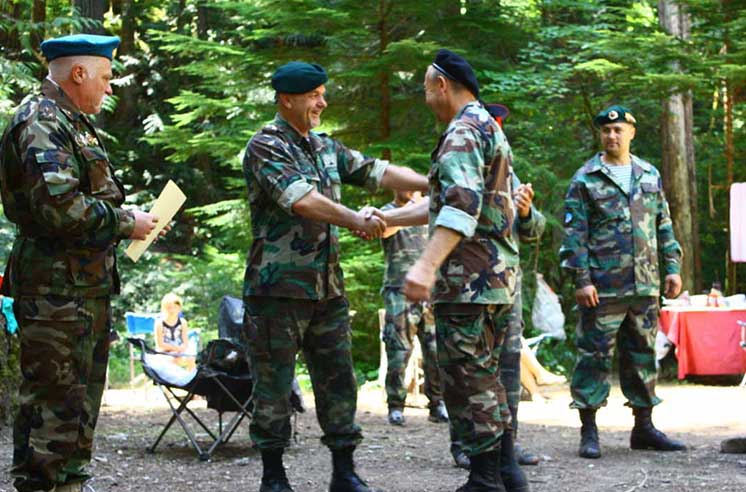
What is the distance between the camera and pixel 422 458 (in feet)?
22.1

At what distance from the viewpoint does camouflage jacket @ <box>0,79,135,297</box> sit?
3943mm

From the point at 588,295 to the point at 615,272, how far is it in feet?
0.76

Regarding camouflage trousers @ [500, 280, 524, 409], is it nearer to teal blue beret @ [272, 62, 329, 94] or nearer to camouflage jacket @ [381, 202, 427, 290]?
teal blue beret @ [272, 62, 329, 94]

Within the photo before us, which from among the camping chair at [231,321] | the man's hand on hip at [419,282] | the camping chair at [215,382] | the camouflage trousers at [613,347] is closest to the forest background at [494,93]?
the camping chair at [231,321]

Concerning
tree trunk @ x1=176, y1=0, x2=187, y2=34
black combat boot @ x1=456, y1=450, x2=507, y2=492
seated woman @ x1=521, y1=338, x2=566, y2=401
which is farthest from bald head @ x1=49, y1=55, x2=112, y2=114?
tree trunk @ x1=176, y1=0, x2=187, y2=34

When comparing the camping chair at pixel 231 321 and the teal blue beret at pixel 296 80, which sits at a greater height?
the teal blue beret at pixel 296 80

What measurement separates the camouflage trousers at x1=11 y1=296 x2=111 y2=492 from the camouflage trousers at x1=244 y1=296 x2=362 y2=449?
103 cm

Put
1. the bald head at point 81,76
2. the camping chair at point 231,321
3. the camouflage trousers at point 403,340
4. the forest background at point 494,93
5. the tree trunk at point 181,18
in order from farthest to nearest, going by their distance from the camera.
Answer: the tree trunk at point 181,18 → the forest background at point 494,93 → the camouflage trousers at point 403,340 → the camping chair at point 231,321 → the bald head at point 81,76

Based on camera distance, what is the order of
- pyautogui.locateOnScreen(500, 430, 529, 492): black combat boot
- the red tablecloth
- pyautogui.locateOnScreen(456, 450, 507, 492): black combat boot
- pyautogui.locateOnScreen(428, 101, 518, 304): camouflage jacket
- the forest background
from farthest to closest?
the forest background < the red tablecloth < pyautogui.locateOnScreen(500, 430, 529, 492): black combat boot < pyautogui.locateOnScreen(456, 450, 507, 492): black combat boot < pyautogui.locateOnScreen(428, 101, 518, 304): camouflage jacket

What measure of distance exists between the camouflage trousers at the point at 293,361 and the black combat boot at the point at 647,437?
8.15 feet

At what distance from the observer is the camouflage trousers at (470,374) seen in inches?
172

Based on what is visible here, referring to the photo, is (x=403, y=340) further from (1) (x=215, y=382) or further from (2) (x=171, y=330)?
(2) (x=171, y=330)

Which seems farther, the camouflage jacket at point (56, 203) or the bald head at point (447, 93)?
the bald head at point (447, 93)

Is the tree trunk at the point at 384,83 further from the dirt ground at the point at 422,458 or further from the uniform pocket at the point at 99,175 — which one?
the uniform pocket at the point at 99,175
